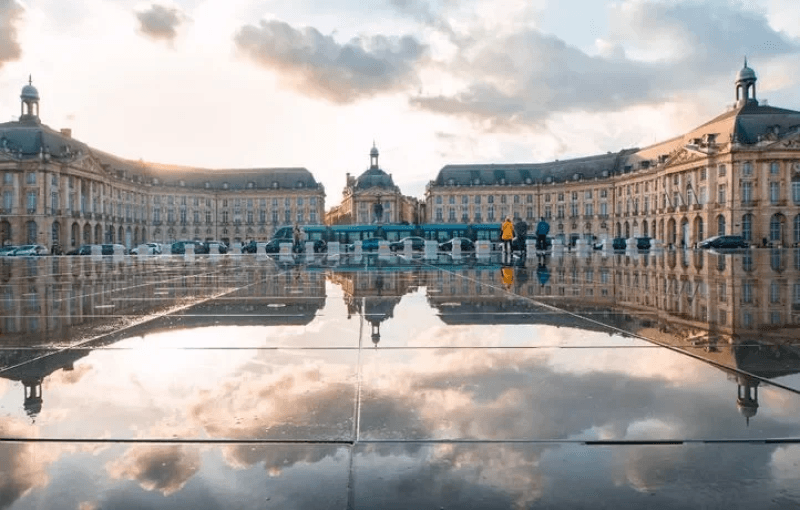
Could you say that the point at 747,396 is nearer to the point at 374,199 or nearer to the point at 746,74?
the point at 746,74

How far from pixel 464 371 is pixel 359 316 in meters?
2.78

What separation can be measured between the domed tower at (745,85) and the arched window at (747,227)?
17.6 meters

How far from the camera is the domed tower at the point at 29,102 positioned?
3059 inches

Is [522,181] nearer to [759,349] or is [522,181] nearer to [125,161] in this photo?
[125,161]

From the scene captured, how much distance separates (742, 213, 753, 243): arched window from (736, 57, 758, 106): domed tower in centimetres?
1764

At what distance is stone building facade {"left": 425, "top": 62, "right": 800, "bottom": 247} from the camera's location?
7162 centimetres

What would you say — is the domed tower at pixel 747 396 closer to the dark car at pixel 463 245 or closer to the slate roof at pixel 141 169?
the dark car at pixel 463 245

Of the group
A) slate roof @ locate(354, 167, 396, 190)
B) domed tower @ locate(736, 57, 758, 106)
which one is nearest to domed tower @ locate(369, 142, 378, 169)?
slate roof @ locate(354, 167, 396, 190)

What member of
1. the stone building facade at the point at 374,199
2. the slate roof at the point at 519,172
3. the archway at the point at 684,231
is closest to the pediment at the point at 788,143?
the archway at the point at 684,231

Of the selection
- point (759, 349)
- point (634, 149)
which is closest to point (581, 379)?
point (759, 349)

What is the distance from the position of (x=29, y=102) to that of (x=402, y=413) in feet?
308

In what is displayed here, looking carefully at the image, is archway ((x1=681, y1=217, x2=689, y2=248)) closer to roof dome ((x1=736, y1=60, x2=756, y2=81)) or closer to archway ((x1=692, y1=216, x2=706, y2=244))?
archway ((x1=692, y1=216, x2=706, y2=244))

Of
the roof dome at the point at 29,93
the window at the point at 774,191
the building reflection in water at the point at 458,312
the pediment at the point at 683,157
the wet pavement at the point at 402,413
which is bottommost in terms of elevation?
the wet pavement at the point at 402,413

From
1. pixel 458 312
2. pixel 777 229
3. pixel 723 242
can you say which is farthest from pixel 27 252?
pixel 777 229
